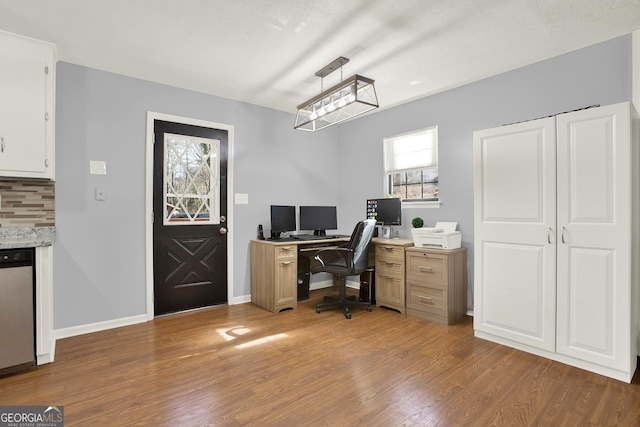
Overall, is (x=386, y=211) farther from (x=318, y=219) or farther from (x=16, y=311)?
(x=16, y=311)

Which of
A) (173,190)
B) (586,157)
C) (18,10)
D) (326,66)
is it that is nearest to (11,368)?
(173,190)

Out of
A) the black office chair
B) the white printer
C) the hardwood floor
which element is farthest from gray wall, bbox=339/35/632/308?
the hardwood floor

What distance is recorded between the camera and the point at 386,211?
13.8 ft

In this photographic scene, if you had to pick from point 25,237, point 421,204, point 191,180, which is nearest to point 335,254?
point 421,204

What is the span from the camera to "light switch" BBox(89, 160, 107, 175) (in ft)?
10.3

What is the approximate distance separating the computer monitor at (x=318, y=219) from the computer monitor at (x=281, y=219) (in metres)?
0.15

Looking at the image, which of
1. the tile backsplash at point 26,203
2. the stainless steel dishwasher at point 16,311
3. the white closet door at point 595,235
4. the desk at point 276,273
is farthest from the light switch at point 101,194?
the white closet door at point 595,235

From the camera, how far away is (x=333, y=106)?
3082mm

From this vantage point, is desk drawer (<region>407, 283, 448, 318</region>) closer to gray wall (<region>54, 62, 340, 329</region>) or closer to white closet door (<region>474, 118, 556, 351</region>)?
white closet door (<region>474, 118, 556, 351</region>)

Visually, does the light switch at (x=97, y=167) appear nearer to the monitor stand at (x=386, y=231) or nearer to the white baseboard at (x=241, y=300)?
the white baseboard at (x=241, y=300)

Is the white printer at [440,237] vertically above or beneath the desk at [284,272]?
above

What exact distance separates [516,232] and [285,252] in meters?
2.35

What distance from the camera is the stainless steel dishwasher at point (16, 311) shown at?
223cm

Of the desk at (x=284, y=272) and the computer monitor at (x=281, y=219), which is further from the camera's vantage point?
the computer monitor at (x=281, y=219)
